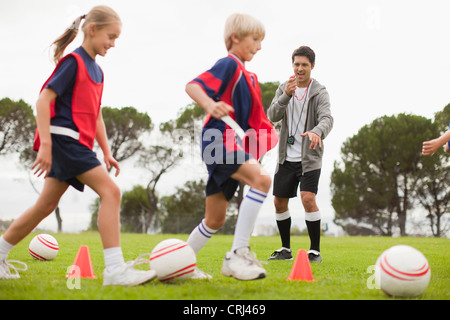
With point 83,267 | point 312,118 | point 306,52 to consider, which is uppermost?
point 306,52

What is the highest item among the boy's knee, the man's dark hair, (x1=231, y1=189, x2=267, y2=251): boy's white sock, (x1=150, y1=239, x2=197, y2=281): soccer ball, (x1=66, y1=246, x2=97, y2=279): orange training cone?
the man's dark hair

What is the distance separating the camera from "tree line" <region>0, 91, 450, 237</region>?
103ft

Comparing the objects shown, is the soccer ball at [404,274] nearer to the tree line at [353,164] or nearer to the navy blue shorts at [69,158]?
the navy blue shorts at [69,158]

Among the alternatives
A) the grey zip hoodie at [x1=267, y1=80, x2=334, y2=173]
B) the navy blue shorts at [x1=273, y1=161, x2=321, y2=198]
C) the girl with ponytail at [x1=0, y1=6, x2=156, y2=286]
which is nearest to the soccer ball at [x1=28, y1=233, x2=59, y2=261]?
the girl with ponytail at [x1=0, y1=6, x2=156, y2=286]

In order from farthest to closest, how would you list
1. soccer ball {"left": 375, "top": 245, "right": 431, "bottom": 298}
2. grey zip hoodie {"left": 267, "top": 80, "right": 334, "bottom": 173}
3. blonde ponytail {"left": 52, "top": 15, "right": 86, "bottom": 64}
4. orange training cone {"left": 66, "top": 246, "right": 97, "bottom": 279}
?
grey zip hoodie {"left": 267, "top": 80, "right": 334, "bottom": 173} < orange training cone {"left": 66, "top": 246, "right": 97, "bottom": 279} < blonde ponytail {"left": 52, "top": 15, "right": 86, "bottom": 64} < soccer ball {"left": 375, "top": 245, "right": 431, "bottom": 298}

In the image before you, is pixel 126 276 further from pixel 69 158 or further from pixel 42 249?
pixel 42 249

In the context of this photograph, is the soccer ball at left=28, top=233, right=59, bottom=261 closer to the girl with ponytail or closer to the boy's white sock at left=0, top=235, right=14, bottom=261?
the boy's white sock at left=0, top=235, right=14, bottom=261

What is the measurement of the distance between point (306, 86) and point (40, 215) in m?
4.23

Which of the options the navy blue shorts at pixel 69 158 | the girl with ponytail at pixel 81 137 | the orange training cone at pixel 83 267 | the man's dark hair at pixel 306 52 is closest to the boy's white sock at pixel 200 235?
the girl with ponytail at pixel 81 137

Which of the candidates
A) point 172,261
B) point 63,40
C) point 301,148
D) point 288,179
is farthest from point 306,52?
point 172,261

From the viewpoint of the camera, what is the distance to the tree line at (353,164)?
1236 inches

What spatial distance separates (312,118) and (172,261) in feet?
11.7

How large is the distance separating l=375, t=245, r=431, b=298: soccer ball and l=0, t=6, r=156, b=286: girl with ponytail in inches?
69.2

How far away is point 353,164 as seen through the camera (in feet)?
113
